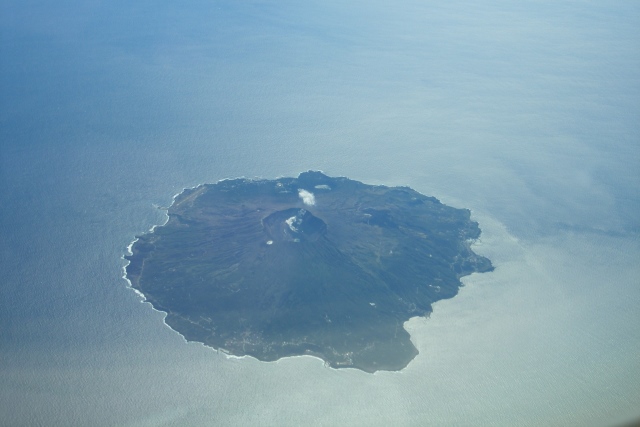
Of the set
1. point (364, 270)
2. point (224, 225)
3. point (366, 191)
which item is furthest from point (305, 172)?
point (364, 270)

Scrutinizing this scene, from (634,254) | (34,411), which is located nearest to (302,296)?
(34,411)

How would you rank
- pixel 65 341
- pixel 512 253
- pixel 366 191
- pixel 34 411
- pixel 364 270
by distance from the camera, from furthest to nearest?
pixel 366 191
pixel 512 253
pixel 364 270
pixel 65 341
pixel 34 411

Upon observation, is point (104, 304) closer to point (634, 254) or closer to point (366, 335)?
point (366, 335)

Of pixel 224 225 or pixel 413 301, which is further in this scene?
pixel 224 225

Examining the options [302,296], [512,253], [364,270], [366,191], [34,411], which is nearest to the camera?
[34,411]

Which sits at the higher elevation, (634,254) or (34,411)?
(634,254)

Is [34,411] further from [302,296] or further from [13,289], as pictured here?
[302,296]
